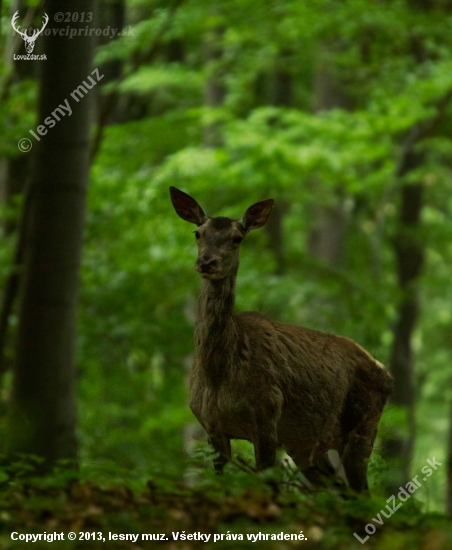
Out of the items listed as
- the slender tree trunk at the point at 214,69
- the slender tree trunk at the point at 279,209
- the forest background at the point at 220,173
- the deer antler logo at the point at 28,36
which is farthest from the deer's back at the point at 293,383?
the slender tree trunk at the point at 214,69

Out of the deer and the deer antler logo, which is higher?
the deer antler logo

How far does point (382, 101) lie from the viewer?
682 inches

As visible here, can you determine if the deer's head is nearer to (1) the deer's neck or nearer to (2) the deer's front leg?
(1) the deer's neck

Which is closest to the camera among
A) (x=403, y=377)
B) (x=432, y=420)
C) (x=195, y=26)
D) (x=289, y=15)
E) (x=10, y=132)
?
(x=10, y=132)

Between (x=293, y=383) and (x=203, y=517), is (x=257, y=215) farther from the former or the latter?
(x=203, y=517)

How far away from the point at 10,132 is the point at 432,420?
31.4 metres

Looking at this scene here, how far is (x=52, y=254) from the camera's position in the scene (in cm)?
923

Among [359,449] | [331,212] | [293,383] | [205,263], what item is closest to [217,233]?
[205,263]

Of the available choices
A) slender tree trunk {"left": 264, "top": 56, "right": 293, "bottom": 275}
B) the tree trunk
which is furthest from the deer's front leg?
the tree trunk

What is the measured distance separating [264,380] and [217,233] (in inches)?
38.7

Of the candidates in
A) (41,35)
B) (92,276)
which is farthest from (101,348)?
(41,35)

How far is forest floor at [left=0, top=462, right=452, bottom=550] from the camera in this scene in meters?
4.54

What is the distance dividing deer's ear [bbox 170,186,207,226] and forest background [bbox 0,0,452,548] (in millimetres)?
4349

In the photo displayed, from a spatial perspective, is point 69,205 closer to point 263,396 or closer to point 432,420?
point 263,396
